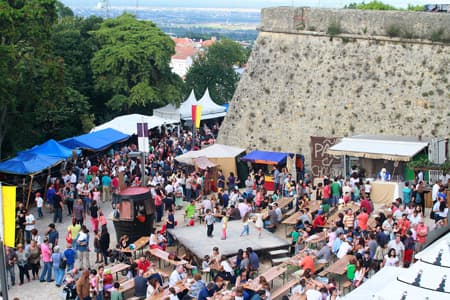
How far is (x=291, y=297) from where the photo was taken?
581 inches

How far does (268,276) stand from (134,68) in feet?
75.6

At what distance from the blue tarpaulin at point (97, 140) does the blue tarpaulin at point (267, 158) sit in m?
5.63

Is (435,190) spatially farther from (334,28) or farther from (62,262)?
(62,262)

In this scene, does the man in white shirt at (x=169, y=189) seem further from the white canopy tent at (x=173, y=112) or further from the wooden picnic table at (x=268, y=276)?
the white canopy tent at (x=173, y=112)

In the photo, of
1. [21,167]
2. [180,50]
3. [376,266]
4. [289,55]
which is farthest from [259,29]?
[180,50]

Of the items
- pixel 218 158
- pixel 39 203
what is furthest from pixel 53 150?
pixel 218 158

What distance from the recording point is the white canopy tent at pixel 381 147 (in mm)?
23778

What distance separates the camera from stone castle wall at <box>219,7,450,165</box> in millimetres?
26125

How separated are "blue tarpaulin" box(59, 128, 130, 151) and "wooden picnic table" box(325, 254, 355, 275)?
544 inches

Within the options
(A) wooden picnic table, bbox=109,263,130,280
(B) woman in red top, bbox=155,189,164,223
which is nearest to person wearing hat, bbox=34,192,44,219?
(B) woman in red top, bbox=155,189,164,223

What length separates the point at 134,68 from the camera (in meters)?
37.8

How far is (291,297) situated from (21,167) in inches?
458

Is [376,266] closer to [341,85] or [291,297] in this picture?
[291,297]

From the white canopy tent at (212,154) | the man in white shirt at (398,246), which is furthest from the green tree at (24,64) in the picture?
the man in white shirt at (398,246)
